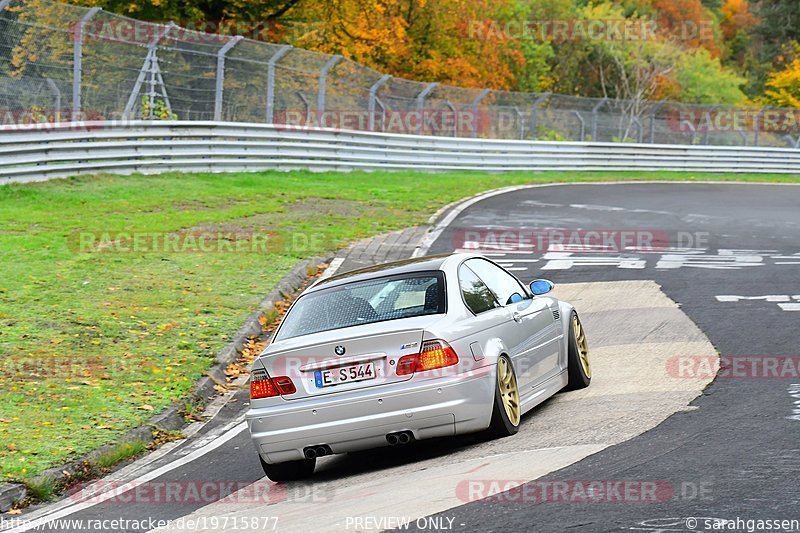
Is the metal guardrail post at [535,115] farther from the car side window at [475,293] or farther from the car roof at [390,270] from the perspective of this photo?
the car side window at [475,293]

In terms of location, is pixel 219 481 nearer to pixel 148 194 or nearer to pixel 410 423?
pixel 410 423

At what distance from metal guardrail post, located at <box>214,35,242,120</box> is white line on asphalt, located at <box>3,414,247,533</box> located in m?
17.8

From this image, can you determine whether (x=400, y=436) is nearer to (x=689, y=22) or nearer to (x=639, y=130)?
(x=639, y=130)

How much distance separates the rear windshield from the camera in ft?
26.3

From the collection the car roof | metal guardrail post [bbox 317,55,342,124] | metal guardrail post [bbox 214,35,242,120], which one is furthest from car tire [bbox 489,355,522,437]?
metal guardrail post [bbox 317,55,342,124]

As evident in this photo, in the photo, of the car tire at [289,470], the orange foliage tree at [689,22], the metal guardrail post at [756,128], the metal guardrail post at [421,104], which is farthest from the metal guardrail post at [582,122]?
the orange foliage tree at [689,22]

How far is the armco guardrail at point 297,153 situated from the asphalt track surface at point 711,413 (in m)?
6.58

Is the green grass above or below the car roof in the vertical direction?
below

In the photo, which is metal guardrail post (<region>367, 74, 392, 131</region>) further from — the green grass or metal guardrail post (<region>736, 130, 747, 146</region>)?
metal guardrail post (<region>736, 130, 747, 146</region>)

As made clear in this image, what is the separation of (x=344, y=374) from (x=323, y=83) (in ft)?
74.7

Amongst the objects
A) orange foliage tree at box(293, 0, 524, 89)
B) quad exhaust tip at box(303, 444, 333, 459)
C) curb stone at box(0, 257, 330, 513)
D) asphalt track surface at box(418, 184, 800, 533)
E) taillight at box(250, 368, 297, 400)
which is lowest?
curb stone at box(0, 257, 330, 513)

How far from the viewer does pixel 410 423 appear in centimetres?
746

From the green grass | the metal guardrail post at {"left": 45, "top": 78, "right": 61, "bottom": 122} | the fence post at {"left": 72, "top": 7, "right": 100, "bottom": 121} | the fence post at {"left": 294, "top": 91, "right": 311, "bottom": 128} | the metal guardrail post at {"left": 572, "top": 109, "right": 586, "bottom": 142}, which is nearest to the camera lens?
the green grass

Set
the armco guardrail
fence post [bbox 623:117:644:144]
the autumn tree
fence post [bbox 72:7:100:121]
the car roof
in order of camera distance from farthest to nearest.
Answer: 1. the autumn tree
2. fence post [bbox 623:117:644:144]
3. fence post [bbox 72:7:100:121]
4. the armco guardrail
5. the car roof
